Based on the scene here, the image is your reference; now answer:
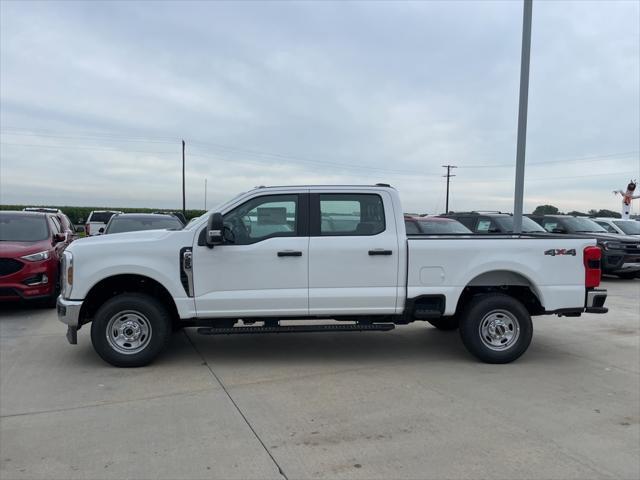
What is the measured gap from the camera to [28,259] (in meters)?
8.68

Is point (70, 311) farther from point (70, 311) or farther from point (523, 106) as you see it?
point (523, 106)

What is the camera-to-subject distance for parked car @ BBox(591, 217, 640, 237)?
51.7 ft

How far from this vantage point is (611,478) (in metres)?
3.55

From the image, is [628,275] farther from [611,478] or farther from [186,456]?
[186,456]

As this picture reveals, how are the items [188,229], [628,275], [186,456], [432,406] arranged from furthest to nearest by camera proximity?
[628,275], [188,229], [432,406], [186,456]

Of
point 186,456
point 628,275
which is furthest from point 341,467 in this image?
point 628,275

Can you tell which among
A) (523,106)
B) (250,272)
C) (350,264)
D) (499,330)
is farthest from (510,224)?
(250,272)

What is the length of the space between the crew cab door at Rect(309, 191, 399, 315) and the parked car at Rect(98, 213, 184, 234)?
6304 millimetres

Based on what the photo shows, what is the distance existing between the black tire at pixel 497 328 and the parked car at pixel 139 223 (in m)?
7.29

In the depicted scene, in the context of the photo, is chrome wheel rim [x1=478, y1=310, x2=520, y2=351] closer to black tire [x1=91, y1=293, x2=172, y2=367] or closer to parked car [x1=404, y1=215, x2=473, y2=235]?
black tire [x1=91, y1=293, x2=172, y2=367]

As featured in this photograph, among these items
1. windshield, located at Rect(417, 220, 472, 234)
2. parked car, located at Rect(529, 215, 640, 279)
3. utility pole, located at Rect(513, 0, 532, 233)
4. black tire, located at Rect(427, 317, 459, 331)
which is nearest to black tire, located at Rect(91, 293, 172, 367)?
black tire, located at Rect(427, 317, 459, 331)

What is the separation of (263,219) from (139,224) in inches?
264

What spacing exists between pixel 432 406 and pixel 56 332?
5.54m

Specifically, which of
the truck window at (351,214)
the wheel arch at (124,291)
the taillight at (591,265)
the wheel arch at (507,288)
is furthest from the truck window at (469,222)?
the wheel arch at (124,291)
